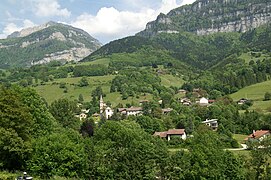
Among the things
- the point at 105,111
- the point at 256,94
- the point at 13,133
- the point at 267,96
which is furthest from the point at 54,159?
the point at 256,94

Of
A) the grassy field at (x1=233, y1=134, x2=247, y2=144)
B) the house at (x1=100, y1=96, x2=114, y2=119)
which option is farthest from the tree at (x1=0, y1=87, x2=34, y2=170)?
the house at (x1=100, y1=96, x2=114, y2=119)

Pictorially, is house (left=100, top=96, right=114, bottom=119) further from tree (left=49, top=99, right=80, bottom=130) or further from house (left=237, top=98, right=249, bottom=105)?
house (left=237, top=98, right=249, bottom=105)

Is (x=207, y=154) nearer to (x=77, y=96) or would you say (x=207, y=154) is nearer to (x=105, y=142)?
(x=105, y=142)

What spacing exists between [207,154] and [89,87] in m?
123

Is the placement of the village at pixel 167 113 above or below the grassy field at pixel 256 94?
below

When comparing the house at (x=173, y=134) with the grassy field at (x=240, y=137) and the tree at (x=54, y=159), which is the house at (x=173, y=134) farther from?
the tree at (x=54, y=159)

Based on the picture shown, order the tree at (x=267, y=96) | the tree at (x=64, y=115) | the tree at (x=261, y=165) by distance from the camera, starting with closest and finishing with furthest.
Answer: the tree at (x=261, y=165) → the tree at (x=64, y=115) → the tree at (x=267, y=96)

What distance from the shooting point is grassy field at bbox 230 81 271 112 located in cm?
10014

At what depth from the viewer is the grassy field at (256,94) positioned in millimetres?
100137

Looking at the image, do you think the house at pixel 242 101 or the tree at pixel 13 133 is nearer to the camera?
the tree at pixel 13 133

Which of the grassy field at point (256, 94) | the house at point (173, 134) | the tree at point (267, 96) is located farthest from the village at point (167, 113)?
the tree at point (267, 96)

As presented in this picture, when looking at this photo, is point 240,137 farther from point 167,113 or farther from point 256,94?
point 256,94

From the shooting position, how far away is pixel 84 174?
103 feet

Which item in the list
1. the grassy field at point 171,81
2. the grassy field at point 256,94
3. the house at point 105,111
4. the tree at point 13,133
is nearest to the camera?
the tree at point 13,133
